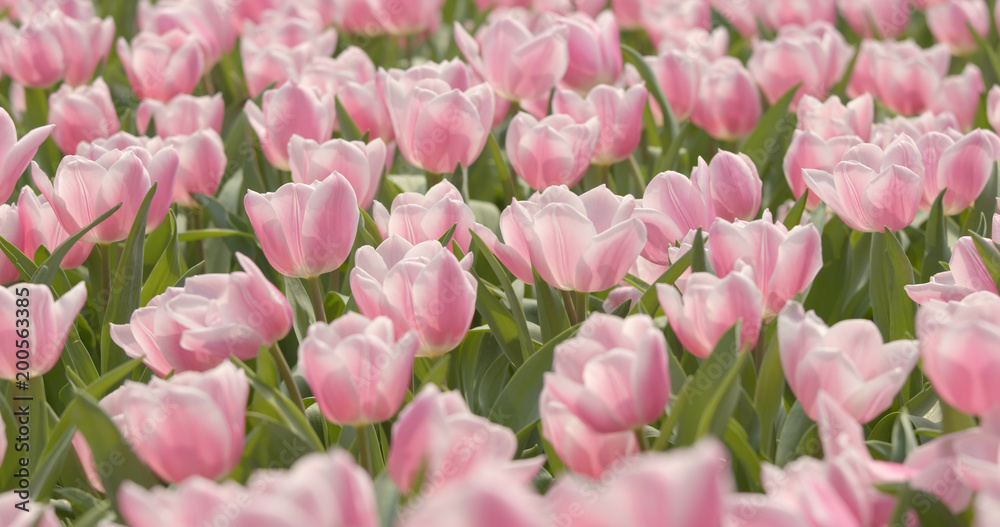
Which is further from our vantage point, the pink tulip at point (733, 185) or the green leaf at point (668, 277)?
the pink tulip at point (733, 185)

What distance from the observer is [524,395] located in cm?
120

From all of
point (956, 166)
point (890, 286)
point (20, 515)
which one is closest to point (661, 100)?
point (956, 166)

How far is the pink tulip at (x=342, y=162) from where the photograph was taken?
1.54 meters

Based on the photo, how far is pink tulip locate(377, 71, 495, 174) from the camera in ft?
5.55

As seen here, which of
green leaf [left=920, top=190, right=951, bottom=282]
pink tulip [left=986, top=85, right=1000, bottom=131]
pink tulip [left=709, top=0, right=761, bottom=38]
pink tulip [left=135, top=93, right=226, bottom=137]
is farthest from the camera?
pink tulip [left=709, top=0, right=761, bottom=38]

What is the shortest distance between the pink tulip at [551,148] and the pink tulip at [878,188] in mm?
419

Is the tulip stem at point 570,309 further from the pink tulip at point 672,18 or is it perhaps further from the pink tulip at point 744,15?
the pink tulip at point 744,15

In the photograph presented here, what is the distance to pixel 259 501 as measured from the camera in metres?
0.65

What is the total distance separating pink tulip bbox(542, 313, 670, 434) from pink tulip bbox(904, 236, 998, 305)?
481mm

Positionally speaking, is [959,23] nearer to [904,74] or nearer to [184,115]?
[904,74]

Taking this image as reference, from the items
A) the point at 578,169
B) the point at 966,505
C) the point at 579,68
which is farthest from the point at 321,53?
the point at 966,505

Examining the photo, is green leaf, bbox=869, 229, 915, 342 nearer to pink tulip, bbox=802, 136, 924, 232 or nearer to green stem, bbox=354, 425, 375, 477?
pink tulip, bbox=802, 136, 924, 232

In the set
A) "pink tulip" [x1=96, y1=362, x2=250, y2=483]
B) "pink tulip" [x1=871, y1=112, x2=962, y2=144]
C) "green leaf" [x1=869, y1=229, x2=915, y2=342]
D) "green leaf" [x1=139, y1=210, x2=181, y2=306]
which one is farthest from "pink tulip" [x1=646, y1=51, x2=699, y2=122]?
"pink tulip" [x1=96, y1=362, x2=250, y2=483]

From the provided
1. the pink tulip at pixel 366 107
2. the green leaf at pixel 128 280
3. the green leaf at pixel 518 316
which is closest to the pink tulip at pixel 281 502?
the green leaf at pixel 518 316
